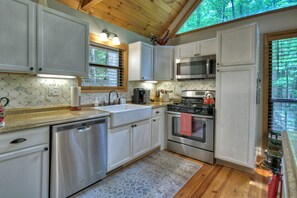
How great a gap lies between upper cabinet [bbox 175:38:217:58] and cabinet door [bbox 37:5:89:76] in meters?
1.93

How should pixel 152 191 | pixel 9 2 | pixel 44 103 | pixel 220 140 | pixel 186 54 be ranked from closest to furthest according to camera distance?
1. pixel 9 2
2. pixel 152 191
3. pixel 44 103
4. pixel 220 140
5. pixel 186 54

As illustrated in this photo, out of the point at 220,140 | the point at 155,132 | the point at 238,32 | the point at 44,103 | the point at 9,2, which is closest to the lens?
the point at 9,2

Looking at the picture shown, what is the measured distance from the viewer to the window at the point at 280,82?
8.54 feet

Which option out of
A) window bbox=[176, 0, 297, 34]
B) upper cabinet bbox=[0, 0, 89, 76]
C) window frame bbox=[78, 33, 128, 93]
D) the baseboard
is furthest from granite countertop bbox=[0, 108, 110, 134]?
window bbox=[176, 0, 297, 34]

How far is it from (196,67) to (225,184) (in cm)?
202

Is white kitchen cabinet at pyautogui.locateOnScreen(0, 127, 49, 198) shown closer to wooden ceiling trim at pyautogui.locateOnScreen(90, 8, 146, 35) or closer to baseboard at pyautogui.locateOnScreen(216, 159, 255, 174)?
wooden ceiling trim at pyautogui.locateOnScreen(90, 8, 146, 35)

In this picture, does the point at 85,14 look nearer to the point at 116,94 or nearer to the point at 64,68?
the point at 64,68

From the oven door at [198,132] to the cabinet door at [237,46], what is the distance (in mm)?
987

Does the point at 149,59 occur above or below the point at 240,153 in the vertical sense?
Answer: above

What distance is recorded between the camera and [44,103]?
213cm

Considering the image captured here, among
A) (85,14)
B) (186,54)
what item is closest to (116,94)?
(85,14)

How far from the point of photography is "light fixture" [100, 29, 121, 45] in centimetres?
269

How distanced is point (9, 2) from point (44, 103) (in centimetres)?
116

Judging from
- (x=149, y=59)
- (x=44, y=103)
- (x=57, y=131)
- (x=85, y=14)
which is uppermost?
(x=85, y=14)
